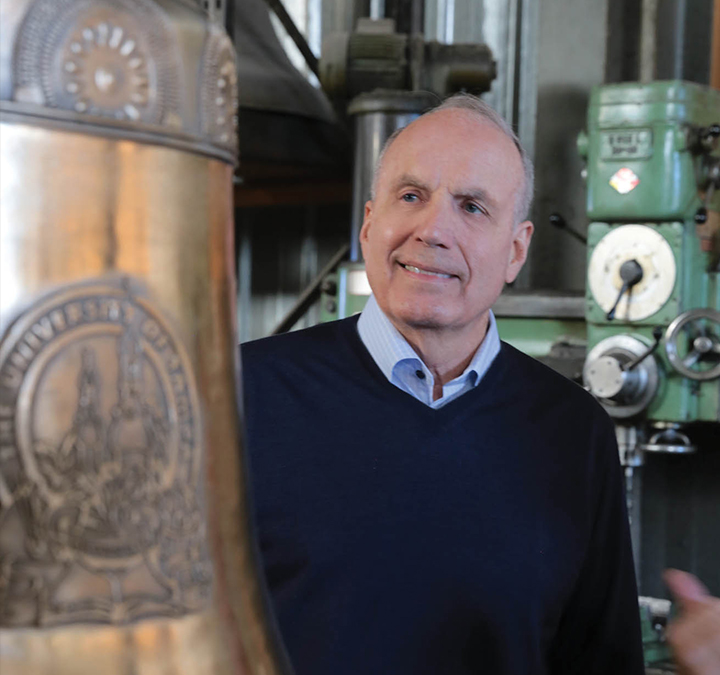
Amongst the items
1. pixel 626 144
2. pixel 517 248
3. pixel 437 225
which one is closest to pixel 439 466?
pixel 437 225

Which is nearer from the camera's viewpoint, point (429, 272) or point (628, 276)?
point (429, 272)

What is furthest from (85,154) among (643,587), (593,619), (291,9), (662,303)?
(291,9)

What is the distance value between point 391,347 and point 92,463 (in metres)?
0.93

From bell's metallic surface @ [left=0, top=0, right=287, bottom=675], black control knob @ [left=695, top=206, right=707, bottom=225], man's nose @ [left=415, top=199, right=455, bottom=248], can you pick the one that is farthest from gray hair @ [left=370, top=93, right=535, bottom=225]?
black control knob @ [left=695, top=206, right=707, bottom=225]

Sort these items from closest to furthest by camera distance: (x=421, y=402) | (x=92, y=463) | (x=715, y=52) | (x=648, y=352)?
(x=92, y=463)
(x=421, y=402)
(x=648, y=352)
(x=715, y=52)

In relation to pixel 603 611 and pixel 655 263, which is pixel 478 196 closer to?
pixel 603 611

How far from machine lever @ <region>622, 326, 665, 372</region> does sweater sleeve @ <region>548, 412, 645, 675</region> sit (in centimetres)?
136

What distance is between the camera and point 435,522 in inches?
44.8

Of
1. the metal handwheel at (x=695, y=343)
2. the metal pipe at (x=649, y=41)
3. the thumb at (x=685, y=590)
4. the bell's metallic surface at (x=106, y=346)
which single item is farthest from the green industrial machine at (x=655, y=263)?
the bell's metallic surface at (x=106, y=346)

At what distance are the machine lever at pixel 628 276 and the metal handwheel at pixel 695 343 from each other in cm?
14

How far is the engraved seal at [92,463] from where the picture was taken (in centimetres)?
33

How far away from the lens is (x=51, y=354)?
335mm

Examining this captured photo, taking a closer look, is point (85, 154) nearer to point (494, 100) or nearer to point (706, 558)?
point (706, 558)

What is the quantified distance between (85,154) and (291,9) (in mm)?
4368
